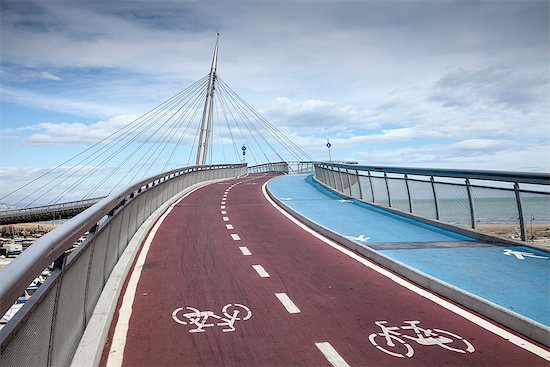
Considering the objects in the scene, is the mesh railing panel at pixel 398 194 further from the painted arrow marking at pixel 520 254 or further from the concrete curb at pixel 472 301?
the concrete curb at pixel 472 301

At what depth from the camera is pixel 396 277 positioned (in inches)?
330

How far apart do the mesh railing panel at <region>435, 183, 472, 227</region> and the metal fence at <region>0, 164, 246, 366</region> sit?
8327 mm

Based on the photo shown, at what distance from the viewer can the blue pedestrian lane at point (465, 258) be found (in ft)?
23.1

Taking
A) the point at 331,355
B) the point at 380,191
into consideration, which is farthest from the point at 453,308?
the point at 380,191

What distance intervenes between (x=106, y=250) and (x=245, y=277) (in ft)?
7.85

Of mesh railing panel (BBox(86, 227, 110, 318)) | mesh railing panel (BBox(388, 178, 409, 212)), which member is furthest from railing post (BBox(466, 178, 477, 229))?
mesh railing panel (BBox(86, 227, 110, 318))

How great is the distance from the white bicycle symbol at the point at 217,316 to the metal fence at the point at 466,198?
5995 millimetres

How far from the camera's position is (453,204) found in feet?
41.4

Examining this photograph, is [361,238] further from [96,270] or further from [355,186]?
[355,186]

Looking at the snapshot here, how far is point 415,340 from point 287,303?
2.05 m

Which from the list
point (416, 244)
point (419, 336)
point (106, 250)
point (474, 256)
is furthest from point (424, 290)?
point (106, 250)

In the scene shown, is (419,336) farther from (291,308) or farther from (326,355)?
Result: (291,308)

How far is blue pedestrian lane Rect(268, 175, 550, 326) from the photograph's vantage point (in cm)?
704

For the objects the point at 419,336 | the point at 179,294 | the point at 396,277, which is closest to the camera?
the point at 419,336
